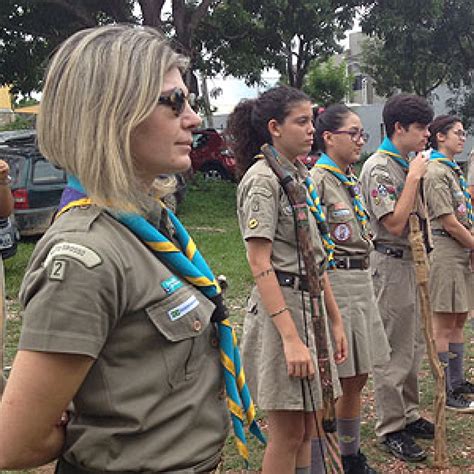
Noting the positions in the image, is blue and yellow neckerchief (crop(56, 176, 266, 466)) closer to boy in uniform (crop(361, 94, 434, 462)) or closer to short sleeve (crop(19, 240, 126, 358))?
short sleeve (crop(19, 240, 126, 358))

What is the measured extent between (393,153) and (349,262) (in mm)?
928

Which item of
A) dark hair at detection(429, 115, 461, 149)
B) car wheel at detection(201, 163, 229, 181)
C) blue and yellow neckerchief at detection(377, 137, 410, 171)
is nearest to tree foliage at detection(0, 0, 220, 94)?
car wheel at detection(201, 163, 229, 181)

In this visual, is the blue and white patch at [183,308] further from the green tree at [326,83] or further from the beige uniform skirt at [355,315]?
the green tree at [326,83]

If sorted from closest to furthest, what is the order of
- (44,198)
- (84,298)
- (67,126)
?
(84,298) → (67,126) → (44,198)

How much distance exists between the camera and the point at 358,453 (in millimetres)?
3760

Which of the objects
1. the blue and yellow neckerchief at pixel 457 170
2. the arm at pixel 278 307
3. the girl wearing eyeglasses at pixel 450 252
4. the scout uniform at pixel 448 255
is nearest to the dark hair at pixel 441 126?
the girl wearing eyeglasses at pixel 450 252

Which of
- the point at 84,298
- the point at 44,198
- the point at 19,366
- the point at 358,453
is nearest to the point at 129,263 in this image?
the point at 84,298

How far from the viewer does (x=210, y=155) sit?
1927cm

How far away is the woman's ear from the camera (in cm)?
314

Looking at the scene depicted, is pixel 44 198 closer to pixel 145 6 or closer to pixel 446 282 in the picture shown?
pixel 145 6

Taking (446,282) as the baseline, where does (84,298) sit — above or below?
above

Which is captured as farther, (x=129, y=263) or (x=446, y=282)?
(x=446, y=282)

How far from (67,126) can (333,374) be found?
194cm

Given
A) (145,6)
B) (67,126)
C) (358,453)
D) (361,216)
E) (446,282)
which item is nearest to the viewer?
(67,126)
